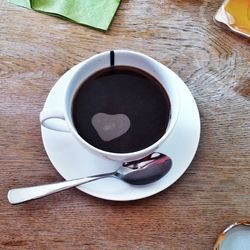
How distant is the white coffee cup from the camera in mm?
531

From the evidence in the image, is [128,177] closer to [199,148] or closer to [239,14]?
[199,148]

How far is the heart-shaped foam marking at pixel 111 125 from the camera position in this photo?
0.56 meters

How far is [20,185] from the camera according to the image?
579 millimetres

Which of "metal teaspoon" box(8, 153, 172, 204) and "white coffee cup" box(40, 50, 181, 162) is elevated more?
"white coffee cup" box(40, 50, 181, 162)

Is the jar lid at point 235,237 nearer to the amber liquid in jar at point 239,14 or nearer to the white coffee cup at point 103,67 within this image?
the white coffee cup at point 103,67

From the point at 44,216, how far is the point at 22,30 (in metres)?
0.28

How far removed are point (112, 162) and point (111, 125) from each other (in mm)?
48

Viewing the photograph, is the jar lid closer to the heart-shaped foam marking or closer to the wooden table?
the wooden table

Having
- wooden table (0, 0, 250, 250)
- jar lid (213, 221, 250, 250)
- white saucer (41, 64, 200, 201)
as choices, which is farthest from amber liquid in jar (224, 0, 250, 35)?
jar lid (213, 221, 250, 250)

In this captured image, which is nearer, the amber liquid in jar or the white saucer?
the white saucer

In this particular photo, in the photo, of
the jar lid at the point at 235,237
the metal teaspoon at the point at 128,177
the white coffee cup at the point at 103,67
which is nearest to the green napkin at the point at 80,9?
the white coffee cup at the point at 103,67

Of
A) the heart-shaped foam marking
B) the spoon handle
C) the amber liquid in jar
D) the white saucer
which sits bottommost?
the spoon handle

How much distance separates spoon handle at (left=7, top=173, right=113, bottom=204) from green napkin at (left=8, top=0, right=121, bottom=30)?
0.77ft

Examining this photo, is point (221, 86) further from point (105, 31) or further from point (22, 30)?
point (22, 30)
